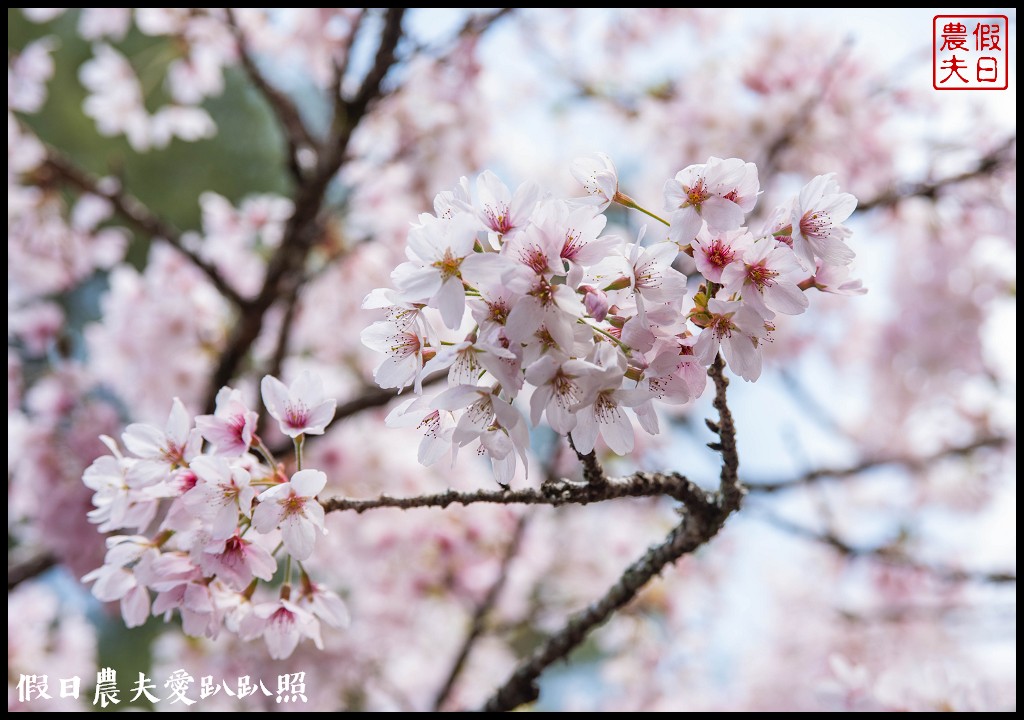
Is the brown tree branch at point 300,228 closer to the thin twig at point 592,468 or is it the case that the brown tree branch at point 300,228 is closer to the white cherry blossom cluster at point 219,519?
the white cherry blossom cluster at point 219,519

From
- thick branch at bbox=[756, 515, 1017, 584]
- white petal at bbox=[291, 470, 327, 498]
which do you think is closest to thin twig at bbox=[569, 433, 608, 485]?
white petal at bbox=[291, 470, 327, 498]

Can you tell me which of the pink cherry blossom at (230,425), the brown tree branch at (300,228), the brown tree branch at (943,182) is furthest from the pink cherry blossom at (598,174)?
the brown tree branch at (943,182)

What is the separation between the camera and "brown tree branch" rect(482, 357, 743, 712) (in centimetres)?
66

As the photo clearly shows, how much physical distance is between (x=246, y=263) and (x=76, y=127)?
7.89 m

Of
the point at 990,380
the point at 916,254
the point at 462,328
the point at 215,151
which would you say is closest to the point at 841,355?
the point at 916,254

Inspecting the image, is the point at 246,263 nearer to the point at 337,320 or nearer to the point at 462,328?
the point at 337,320

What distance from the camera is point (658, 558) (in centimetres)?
76

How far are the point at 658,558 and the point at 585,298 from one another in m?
0.33

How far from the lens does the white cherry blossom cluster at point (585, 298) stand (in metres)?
0.53

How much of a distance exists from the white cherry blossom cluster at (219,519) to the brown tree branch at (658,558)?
26 centimetres

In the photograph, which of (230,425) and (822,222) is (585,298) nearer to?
(822,222)

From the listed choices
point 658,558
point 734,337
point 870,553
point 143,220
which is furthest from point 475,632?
point 734,337

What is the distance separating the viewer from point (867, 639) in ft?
10.1

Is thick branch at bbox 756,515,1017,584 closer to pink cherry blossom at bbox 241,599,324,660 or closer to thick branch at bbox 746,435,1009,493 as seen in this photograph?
thick branch at bbox 746,435,1009,493
